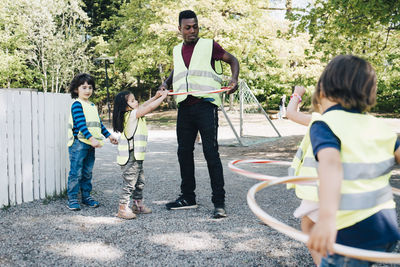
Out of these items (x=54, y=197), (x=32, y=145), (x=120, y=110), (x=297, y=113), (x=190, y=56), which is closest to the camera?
(x=297, y=113)

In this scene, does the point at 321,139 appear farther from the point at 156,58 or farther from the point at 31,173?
the point at 156,58

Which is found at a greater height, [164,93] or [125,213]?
[164,93]

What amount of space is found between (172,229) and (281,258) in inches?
48.0

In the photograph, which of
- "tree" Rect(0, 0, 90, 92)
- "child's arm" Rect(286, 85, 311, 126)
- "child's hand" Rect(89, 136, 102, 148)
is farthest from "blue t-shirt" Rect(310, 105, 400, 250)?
"tree" Rect(0, 0, 90, 92)

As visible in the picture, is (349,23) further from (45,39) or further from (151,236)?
(45,39)

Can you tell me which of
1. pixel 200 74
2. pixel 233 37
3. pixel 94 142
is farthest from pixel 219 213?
pixel 233 37

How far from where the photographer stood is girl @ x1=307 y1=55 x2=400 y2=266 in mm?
1577

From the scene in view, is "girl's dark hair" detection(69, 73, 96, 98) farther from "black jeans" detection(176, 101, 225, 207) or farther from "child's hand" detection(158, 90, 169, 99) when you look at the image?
"black jeans" detection(176, 101, 225, 207)

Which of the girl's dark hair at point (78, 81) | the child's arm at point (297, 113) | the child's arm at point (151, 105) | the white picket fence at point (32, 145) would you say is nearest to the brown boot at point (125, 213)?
the child's arm at point (151, 105)

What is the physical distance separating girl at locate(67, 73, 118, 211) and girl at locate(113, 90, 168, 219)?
0.53 m

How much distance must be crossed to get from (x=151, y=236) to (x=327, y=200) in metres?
2.39

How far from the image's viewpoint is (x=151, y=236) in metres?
3.61

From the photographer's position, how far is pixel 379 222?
173cm

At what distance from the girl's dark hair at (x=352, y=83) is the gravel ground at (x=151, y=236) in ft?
5.56
